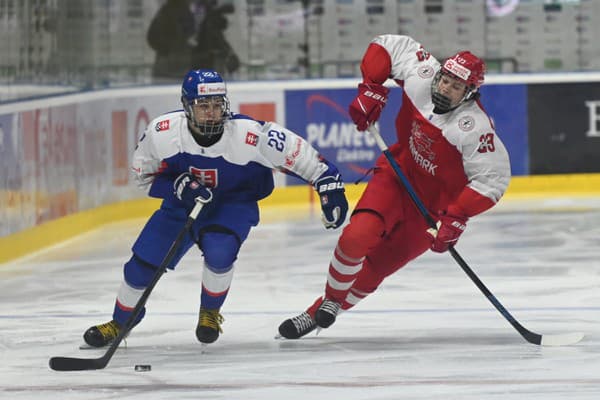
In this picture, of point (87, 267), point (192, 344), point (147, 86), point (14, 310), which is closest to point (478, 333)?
point (192, 344)

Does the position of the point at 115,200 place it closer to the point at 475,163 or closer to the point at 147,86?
the point at 147,86

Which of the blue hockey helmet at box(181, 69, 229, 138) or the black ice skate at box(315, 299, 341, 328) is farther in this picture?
the black ice skate at box(315, 299, 341, 328)

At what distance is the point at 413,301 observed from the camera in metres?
6.70

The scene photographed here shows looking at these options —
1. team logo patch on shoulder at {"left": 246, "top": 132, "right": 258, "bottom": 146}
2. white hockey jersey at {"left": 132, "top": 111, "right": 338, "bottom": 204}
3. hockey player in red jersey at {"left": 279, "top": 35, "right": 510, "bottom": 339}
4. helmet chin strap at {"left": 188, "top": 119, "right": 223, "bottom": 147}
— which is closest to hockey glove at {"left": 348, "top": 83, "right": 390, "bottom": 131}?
hockey player in red jersey at {"left": 279, "top": 35, "right": 510, "bottom": 339}

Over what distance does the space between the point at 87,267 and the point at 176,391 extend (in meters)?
3.42

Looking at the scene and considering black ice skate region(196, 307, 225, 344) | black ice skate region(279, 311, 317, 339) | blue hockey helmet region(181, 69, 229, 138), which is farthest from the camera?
black ice skate region(279, 311, 317, 339)

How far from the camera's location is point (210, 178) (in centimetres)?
530

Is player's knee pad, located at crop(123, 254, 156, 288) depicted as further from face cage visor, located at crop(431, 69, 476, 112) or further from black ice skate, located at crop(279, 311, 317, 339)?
face cage visor, located at crop(431, 69, 476, 112)

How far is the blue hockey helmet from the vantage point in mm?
5145

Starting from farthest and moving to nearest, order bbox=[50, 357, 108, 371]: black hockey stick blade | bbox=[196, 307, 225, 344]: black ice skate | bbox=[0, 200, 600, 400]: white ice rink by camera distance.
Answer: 1. bbox=[196, 307, 225, 344]: black ice skate
2. bbox=[50, 357, 108, 371]: black hockey stick blade
3. bbox=[0, 200, 600, 400]: white ice rink

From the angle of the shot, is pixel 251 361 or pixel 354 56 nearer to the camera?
pixel 251 361

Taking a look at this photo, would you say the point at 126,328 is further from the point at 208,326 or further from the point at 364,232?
the point at 364,232

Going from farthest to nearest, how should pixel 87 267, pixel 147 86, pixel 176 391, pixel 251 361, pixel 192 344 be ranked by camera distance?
pixel 147 86 → pixel 87 267 → pixel 192 344 → pixel 251 361 → pixel 176 391

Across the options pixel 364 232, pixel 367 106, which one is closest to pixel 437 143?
pixel 367 106
